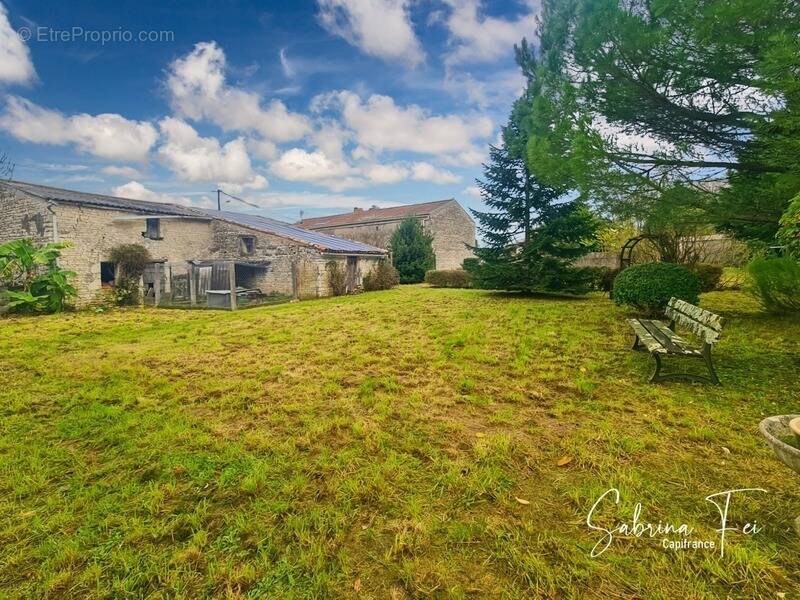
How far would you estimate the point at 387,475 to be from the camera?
9.13 feet

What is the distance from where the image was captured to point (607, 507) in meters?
2.36

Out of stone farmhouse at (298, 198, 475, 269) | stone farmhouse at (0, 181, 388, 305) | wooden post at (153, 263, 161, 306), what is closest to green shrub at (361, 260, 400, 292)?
stone farmhouse at (0, 181, 388, 305)

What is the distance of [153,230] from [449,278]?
1511cm

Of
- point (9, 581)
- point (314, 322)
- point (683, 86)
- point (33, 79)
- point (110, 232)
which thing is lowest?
point (9, 581)

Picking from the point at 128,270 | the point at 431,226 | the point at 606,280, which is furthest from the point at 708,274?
the point at 128,270

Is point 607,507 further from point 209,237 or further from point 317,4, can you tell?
point 209,237

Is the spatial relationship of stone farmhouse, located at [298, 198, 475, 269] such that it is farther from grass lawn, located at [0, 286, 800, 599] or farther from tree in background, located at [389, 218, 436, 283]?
grass lawn, located at [0, 286, 800, 599]

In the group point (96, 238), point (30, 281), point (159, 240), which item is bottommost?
point (30, 281)

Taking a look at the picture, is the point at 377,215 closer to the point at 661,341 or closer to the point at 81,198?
the point at 81,198

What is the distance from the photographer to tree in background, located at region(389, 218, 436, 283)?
79.3ft

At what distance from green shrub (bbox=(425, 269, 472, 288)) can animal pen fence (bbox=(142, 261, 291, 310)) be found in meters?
8.39

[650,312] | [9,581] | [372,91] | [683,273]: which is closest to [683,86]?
[683,273]

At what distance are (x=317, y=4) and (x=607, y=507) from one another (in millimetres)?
13469

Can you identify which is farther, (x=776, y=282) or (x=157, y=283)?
(x=157, y=283)
